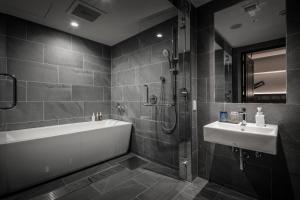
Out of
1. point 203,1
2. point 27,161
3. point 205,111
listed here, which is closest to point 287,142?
point 205,111

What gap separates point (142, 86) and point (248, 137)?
1.90 metres

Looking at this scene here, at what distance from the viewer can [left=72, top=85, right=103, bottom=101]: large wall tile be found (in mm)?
2977

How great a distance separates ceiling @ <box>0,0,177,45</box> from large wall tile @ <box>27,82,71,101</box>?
1.09m

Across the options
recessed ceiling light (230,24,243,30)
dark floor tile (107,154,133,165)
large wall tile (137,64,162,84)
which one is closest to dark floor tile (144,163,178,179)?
dark floor tile (107,154,133,165)

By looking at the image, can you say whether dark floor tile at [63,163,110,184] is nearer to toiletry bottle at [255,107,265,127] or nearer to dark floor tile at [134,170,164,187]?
dark floor tile at [134,170,164,187]

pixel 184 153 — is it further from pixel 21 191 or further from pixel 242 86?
pixel 21 191

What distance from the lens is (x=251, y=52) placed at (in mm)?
1726

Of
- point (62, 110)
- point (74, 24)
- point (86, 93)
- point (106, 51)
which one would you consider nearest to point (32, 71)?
point (62, 110)

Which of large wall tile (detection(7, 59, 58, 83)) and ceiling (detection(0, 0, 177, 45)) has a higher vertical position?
ceiling (detection(0, 0, 177, 45))

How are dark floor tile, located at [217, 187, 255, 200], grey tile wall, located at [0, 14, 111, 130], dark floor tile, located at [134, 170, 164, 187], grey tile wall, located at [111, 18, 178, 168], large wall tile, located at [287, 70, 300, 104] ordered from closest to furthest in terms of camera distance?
large wall tile, located at [287, 70, 300, 104] < dark floor tile, located at [217, 187, 255, 200] < dark floor tile, located at [134, 170, 164, 187] < grey tile wall, located at [0, 14, 111, 130] < grey tile wall, located at [111, 18, 178, 168]

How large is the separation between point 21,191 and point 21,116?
1.14 metres

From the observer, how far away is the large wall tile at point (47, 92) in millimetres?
2459

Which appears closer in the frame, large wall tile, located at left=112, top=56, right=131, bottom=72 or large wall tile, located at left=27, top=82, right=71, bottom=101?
large wall tile, located at left=27, top=82, right=71, bottom=101

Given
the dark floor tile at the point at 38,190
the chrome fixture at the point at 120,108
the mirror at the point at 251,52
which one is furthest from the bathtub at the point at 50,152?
the mirror at the point at 251,52
